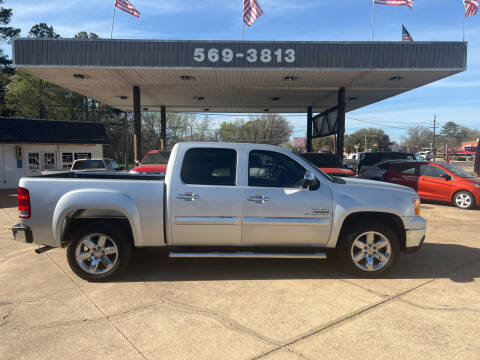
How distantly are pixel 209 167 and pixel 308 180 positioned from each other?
1.33 metres

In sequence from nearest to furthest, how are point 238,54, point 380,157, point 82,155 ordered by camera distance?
point 238,54
point 380,157
point 82,155

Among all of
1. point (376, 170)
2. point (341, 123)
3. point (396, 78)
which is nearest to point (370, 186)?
point (376, 170)

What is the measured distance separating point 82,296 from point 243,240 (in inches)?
82.1

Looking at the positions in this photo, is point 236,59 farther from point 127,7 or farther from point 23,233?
point 23,233

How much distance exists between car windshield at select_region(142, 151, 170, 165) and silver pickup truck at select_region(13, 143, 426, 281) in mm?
5377

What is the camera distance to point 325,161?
10.5m

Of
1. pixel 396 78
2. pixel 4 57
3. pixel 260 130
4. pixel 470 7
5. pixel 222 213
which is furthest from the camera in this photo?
pixel 260 130

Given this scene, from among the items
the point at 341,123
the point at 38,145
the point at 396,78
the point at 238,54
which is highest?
the point at 238,54

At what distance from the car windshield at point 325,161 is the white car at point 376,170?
402 cm

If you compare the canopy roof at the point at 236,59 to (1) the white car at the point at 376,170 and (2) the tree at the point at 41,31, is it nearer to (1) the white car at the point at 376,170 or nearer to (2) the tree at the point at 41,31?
(1) the white car at the point at 376,170

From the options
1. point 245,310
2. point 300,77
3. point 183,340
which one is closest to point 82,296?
point 183,340

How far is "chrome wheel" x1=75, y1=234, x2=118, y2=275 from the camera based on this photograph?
4.25 m

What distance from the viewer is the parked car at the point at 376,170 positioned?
13.6 m

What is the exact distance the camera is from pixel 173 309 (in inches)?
140
